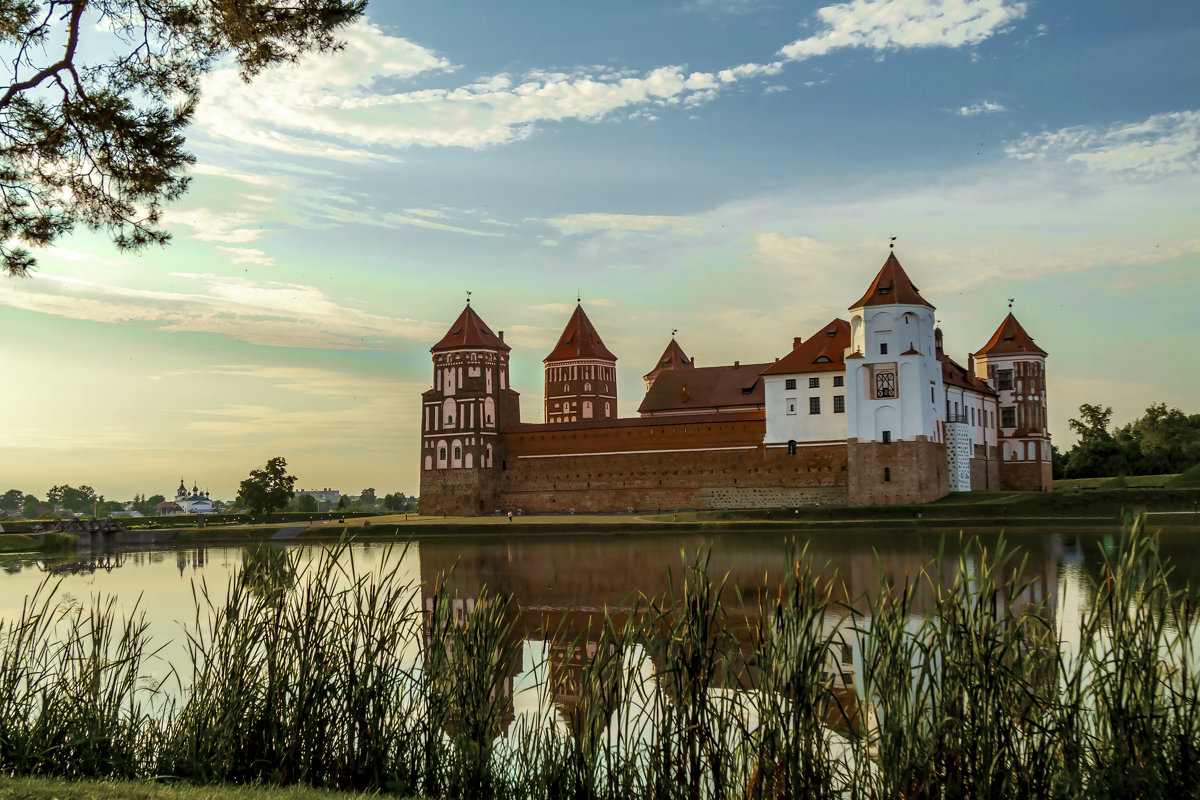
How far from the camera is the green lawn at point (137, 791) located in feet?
16.2

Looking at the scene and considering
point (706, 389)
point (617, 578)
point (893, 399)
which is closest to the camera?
point (617, 578)

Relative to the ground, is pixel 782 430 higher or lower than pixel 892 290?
lower

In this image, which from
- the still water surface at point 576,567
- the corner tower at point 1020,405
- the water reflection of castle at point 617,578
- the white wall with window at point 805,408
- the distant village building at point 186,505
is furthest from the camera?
the distant village building at point 186,505

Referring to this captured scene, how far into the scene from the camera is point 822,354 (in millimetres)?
42969

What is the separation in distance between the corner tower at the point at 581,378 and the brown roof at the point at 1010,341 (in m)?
21.5

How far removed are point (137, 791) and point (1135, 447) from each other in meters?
58.5

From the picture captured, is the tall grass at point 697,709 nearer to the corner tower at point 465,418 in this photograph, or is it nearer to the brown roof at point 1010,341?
the corner tower at point 465,418

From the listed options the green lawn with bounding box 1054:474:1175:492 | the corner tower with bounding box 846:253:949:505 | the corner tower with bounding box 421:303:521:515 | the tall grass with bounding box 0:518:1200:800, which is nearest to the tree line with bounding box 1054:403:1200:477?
the green lawn with bounding box 1054:474:1175:492

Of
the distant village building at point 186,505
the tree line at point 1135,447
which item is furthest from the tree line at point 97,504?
the tree line at point 1135,447

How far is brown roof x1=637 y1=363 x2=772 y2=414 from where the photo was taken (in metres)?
51.5

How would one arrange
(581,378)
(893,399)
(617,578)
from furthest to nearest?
(581,378), (893,399), (617,578)

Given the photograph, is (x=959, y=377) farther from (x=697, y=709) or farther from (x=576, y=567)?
(x=697, y=709)

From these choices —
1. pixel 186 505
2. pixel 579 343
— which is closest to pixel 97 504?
pixel 186 505

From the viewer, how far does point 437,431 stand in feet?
166
